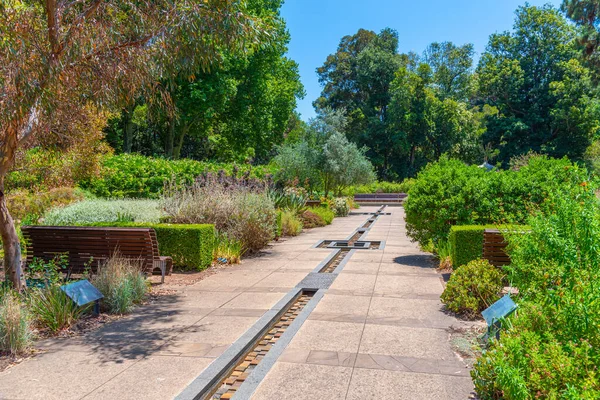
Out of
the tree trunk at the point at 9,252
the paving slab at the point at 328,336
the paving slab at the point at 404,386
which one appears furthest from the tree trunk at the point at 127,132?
the paving slab at the point at 404,386

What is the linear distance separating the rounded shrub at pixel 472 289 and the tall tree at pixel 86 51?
446 cm

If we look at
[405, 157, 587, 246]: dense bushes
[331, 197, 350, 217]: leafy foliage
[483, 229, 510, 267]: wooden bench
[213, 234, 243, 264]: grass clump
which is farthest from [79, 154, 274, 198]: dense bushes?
[483, 229, 510, 267]: wooden bench

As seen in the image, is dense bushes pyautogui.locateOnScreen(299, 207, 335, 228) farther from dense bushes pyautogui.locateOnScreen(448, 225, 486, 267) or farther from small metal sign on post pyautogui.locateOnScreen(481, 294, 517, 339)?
small metal sign on post pyautogui.locateOnScreen(481, 294, 517, 339)

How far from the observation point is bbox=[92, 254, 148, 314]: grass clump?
5895 millimetres

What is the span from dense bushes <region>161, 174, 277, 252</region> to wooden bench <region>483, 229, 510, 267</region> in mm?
5244

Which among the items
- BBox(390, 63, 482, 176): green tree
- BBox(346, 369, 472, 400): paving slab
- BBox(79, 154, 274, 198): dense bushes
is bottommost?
BBox(346, 369, 472, 400): paving slab

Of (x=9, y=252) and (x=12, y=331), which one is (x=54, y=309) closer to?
(x=12, y=331)

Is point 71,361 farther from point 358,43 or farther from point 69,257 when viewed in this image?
point 358,43

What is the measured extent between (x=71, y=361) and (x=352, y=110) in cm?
4882

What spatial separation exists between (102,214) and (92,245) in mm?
Result: 3527

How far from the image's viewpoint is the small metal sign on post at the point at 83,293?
5344 mm

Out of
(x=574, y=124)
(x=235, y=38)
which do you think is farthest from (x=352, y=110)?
(x=235, y=38)

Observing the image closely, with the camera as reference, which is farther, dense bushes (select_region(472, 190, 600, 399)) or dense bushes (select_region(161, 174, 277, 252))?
dense bushes (select_region(161, 174, 277, 252))

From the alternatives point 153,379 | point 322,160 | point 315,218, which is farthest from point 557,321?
point 322,160
